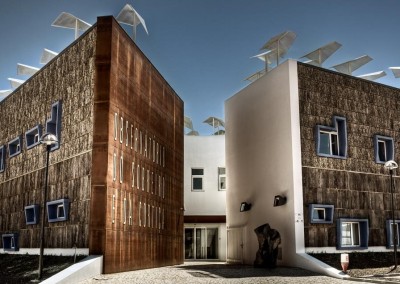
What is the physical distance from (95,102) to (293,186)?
8497mm

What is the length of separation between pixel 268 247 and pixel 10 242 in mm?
11991

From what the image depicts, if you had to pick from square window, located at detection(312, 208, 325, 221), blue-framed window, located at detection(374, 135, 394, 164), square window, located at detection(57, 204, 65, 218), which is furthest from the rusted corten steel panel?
blue-framed window, located at detection(374, 135, 394, 164)

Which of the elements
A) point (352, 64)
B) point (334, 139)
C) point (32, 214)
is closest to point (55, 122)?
point (32, 214)

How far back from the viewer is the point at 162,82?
939 inches

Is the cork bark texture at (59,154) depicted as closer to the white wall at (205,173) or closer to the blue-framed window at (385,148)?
the white wall at (205,173)

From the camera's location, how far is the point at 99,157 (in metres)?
16.9

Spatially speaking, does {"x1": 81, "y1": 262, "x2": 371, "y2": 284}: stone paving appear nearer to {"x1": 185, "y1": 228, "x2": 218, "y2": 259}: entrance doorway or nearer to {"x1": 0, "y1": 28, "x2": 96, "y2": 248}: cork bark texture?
{"x1": 0, "y1": 28, "x2": 96, "y2": 248}: cork bark texture

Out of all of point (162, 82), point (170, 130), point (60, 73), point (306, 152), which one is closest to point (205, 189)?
point (170, 130)

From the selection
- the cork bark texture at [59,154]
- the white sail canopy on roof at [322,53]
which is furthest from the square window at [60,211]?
the white sail canopy on roof at [322,53]

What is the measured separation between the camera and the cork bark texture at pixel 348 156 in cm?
2022

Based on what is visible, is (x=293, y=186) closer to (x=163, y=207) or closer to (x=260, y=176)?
(x=260, y=176)

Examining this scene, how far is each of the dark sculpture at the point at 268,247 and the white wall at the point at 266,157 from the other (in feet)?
1.84

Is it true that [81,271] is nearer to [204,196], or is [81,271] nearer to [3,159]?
[3,159]

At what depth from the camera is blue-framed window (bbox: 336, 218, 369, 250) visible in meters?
20.5
